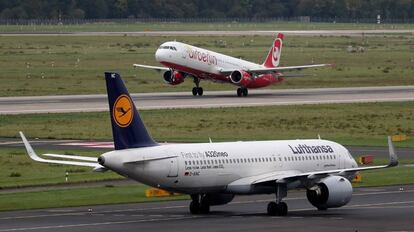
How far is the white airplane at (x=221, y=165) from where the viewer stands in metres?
46.3

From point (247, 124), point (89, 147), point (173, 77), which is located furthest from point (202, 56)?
point (89, 147)

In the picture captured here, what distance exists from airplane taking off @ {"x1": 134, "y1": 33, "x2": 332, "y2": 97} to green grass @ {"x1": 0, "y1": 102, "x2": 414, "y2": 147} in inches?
592

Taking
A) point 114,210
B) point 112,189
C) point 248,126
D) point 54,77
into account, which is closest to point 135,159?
point 114,210

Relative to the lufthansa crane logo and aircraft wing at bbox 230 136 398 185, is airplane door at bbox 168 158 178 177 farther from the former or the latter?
aircraft wing at bbox 230 136 398 185

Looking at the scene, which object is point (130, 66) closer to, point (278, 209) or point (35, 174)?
point (35, 174)

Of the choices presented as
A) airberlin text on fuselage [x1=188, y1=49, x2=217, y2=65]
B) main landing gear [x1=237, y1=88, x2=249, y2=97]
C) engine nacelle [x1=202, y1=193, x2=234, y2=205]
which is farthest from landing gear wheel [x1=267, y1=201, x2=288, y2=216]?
main landing gear [x1=237, y1=88, x2=249, y2=97]

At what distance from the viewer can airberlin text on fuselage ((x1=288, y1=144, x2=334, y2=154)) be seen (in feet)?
166

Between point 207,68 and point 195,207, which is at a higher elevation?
point 207,68

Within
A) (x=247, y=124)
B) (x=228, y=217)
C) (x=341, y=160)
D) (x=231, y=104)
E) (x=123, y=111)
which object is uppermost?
(x=123, y=111)

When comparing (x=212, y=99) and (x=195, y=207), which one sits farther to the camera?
(x=212, y=99)

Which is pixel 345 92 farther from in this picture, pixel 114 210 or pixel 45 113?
pixel 114 210

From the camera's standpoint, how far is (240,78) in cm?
11644

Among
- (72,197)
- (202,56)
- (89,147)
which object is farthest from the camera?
(202,56)

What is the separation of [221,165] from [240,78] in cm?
6853
